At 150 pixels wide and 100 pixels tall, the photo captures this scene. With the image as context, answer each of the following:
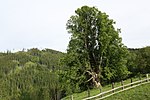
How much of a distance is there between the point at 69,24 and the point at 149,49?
1555 centimetres

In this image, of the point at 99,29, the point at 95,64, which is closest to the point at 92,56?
the point at 95,64

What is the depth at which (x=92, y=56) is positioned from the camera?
47.8m

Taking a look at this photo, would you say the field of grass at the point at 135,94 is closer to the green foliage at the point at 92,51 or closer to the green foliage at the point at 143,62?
the green foliage at the point at 92,51

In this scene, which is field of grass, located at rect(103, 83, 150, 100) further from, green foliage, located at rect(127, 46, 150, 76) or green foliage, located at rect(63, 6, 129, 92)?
green foliage, located at rect(127, 46, 150, 76)

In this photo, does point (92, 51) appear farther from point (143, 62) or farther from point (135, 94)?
point (135, 94)

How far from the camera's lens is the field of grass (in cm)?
3147

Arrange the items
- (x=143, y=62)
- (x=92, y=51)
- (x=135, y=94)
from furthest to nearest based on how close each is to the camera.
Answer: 1. (x=143, y=62)
2. (x=92, y=51)
3. (x=135, y=94)

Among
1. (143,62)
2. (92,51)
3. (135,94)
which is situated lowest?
(135,94)

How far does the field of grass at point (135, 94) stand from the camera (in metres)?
31.5

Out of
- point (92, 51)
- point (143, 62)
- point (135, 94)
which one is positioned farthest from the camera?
point (143, 62)

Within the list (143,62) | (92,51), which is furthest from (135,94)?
(143,62)

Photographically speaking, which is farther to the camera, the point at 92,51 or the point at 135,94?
the point at 92,51

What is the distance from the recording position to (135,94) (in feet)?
107

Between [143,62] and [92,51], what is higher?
[92,51]
